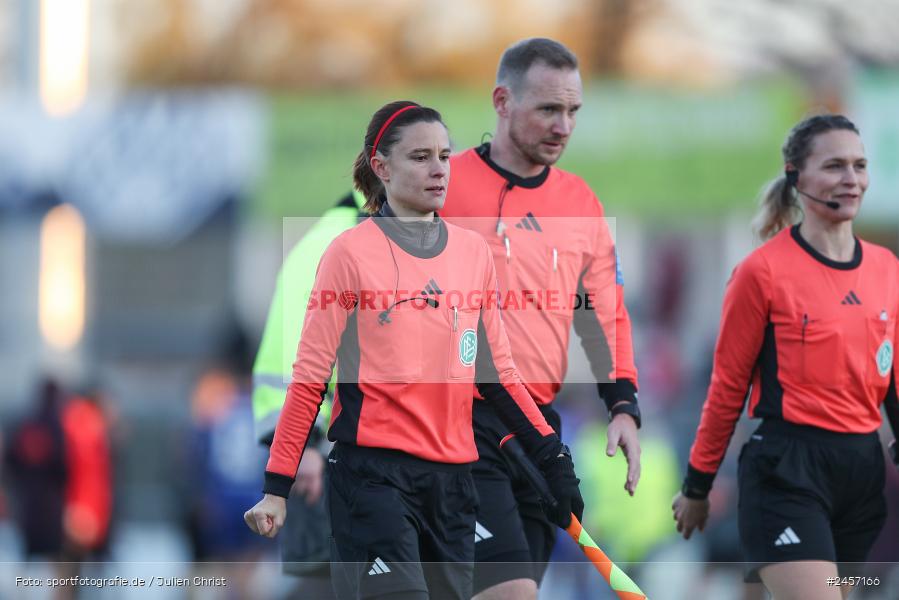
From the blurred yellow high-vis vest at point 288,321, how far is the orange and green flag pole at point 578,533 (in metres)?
1.26

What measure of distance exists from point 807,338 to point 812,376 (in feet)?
0.52

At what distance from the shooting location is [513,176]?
5.85m

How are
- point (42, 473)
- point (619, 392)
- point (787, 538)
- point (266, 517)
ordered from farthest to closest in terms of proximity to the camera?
point (42, 473), point (619, 392), point (787, 538), point (266, 517)

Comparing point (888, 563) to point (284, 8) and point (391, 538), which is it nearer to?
point (391, 538)

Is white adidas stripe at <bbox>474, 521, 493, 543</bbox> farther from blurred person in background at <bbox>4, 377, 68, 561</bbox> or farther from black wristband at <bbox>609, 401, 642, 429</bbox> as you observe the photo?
blurred person in background at <bbox>4, 377, 68, 561</bbox>

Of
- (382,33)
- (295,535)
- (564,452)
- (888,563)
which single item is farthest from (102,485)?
(382,33)

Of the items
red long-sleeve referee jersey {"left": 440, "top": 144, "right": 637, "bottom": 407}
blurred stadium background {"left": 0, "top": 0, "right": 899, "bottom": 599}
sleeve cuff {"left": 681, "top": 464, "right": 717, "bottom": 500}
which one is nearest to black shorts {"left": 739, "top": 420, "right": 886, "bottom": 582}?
sleeve cuff {"left": 681, "top": 464, "right": 717, "bottom": 500}

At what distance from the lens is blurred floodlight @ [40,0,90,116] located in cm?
2028

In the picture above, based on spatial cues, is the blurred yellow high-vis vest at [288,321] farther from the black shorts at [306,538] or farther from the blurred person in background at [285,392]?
the black shorts at [306,538]

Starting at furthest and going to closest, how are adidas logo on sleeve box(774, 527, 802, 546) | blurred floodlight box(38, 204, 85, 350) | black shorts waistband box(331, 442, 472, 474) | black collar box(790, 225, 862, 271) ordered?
blurred floodlight box(38, 204, 85, 350), black collar box(790, 225, 862, 271), adidas logo on sleeve box(774, 527, 802, 546), black shorts waistband box(331, 442, 472, 474)

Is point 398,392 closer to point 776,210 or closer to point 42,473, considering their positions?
point 776,210

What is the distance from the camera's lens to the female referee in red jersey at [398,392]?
4.85 meters

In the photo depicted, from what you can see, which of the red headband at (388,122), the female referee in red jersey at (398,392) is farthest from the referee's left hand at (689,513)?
the red headband at (388,122)

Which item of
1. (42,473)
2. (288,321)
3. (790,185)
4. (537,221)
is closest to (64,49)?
(42,473)
